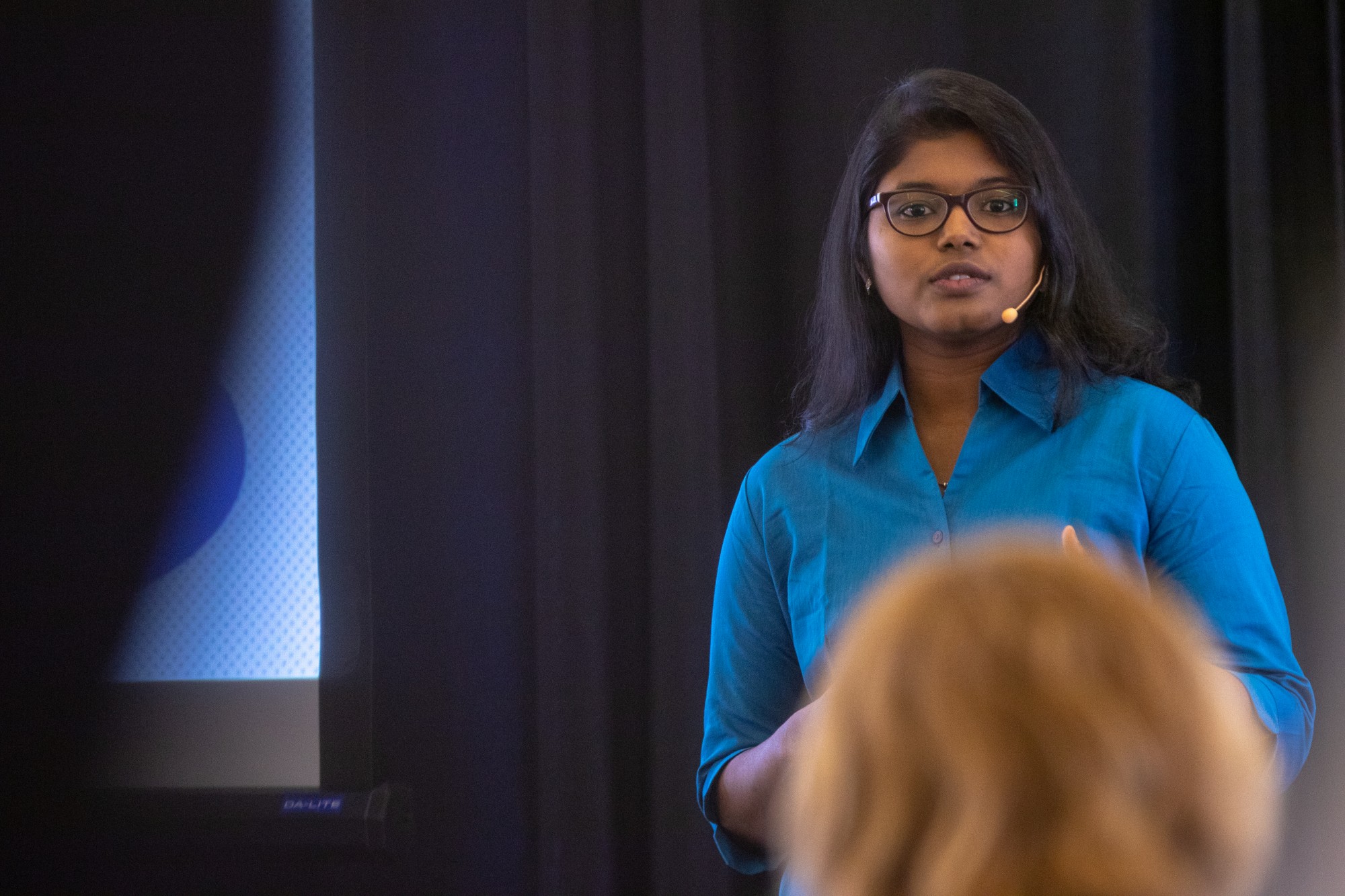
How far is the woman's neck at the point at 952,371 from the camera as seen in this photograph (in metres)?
1.22

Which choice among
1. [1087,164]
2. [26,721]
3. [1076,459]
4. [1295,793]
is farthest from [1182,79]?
[26,721]

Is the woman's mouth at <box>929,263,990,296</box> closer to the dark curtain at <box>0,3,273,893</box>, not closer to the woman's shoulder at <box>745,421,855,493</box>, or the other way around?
the woman's shoulder at <box>745,421,855,493</box>

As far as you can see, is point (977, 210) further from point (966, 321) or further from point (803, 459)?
point (803, 459)

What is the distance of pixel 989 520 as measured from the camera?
112 centimetres

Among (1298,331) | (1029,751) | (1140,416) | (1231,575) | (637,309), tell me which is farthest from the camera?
(637,309)

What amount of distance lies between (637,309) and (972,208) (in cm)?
65

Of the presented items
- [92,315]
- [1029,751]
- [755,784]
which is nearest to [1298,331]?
[755,784]

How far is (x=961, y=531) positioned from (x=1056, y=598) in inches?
24.9

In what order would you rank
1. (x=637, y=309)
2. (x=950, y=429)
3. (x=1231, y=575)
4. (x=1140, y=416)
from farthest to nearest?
(x=637, y=309) < (x=950, y=429) < (x=1140, y=416) < (x=1231, y=575)

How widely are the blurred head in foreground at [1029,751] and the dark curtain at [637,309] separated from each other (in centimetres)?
108

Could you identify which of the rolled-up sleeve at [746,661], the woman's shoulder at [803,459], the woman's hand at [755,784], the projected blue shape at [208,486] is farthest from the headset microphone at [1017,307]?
the projected blue shape at [208,486]

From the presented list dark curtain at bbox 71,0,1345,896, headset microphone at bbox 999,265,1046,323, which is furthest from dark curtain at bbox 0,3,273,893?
headset microphone at bbox 999,265,1046,323

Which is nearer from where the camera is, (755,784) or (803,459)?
(755,784)

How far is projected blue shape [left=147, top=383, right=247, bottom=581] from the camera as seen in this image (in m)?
1.79
